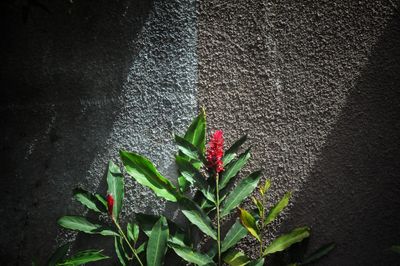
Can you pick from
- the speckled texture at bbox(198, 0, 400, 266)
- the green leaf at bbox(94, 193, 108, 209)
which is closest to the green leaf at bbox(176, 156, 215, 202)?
the speckled texture at bbox(198, 0, 400, 266)

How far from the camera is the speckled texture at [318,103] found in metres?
1.41

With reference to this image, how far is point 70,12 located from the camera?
137cm

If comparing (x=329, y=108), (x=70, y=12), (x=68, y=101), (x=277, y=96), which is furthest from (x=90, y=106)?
(x=329, y=108)

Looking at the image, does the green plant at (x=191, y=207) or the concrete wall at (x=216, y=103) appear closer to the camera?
the green plant at (x=191, y=207)

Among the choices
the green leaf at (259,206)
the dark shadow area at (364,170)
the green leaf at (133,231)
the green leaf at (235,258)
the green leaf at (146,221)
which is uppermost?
the dark shadow area at (364,170)

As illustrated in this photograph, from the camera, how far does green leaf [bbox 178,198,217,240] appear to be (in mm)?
1228

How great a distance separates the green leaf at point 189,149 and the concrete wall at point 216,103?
0.16 m

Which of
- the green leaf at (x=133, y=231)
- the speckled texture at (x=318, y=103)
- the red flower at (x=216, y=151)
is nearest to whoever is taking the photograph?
the red flower at (x=216, y=151)

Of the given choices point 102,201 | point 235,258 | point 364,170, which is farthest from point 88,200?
point 364,170

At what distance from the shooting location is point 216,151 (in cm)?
121

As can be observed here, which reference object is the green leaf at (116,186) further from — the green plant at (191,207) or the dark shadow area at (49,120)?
the dark shadow area at (49,120)

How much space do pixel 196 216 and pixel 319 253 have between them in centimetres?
55

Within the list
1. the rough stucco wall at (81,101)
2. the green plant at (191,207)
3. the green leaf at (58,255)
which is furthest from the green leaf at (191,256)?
the green leaf at (58,255)

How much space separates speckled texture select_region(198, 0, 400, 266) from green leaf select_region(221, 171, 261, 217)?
100 mm
